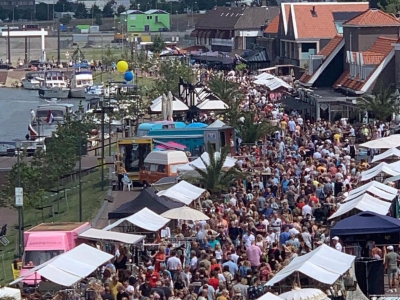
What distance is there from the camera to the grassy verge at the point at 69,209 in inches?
1282

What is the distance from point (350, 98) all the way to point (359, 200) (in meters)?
25.6

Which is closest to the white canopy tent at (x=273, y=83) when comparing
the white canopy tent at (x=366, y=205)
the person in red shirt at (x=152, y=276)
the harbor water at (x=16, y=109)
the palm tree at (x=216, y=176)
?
the harbor water at (x=16, y=109)

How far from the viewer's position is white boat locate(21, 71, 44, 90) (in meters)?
127

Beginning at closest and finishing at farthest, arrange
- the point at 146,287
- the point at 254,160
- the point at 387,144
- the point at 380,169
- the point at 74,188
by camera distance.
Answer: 1. the point at 146,287
2. the point at 380,169
3. the point at 387,144
4. the point at 254,160
5. the point at 74,188

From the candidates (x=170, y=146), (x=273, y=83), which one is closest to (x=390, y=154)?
(x=170, y=146)

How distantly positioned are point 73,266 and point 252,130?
2160cm

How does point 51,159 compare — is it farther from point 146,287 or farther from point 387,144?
point 146,287

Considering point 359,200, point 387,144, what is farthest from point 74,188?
point 359,200

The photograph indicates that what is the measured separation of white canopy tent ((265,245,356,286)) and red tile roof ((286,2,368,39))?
61.5 meters

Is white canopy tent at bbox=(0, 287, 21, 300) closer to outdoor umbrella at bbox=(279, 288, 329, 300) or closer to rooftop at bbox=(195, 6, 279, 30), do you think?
outdoor umbrella at bbox=(279, 288, 329, 300)

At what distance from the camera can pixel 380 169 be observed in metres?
28.9

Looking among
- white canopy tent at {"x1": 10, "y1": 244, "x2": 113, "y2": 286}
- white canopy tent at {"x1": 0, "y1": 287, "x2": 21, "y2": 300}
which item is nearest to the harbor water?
white canopy tent at {"x1": 10, "y1": 244, "x2": 113, "y2": 286}

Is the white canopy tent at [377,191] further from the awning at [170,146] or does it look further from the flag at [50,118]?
the flag at [50,118]

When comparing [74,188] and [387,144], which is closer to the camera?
[387,144]
